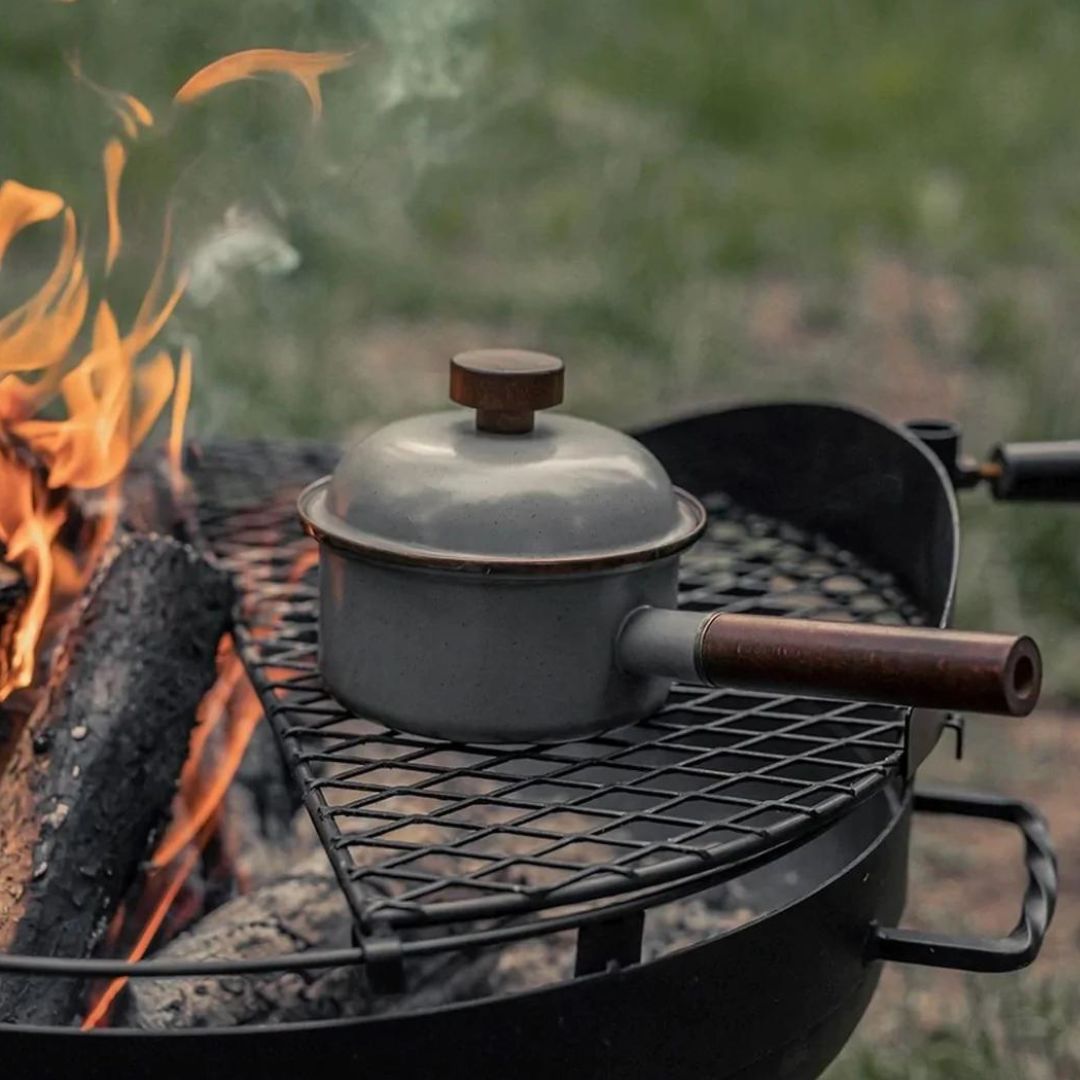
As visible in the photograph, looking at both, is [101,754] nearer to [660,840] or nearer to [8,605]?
[8,605]

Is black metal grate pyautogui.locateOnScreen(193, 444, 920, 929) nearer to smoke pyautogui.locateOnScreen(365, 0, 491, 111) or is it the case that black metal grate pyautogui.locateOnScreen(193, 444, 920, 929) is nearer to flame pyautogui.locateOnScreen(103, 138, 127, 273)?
flame pyautogui.locateOnScreen(103, 138, 127, 273)

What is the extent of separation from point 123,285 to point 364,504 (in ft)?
4.38

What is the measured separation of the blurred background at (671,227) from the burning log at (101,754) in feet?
2.46

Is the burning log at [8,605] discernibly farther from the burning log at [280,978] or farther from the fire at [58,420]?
the burning log at [280,978]

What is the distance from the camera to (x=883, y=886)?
1490 millimetres

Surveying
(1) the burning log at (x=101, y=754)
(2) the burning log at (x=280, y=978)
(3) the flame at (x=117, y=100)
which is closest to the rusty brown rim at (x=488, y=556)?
(1) the burning log at (x=101, y=754)

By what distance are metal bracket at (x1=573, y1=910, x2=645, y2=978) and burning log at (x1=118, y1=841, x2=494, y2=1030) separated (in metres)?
0.50

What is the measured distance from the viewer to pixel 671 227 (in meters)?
5.29

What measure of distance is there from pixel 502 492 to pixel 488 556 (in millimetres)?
62

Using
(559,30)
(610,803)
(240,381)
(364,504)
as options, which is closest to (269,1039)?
Answer: (364,504)

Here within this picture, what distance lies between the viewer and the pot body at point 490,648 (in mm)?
1388

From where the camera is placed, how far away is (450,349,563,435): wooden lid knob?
1.45m

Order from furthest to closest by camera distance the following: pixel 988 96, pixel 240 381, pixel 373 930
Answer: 1. pixel 988 96
2. pixel 240 381
3. pixel 373 930

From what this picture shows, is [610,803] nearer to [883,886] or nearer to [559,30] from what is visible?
[883,886]
